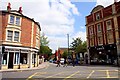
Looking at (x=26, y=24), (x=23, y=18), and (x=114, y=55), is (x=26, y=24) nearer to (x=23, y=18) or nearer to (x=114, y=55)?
(x=23, y=18)

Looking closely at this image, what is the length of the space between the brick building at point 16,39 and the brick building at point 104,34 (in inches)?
568

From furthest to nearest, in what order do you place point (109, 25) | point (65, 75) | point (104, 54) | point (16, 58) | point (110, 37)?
point (109, 25) < point (104, 54) < point (110, 37) < point (16, 58) < point (65, 75)

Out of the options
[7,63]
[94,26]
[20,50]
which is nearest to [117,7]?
[94,26]

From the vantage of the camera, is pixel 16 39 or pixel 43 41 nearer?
pixel 16 39

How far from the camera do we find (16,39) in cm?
2714

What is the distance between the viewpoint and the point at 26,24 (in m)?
29.0

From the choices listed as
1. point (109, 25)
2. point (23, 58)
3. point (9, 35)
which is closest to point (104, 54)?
point (109, 25)

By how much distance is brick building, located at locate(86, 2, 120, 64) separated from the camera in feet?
106

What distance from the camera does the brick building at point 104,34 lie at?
3241 cm

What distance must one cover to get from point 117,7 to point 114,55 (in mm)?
9265

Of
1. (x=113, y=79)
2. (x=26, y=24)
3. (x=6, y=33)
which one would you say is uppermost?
(x=26, y=24)

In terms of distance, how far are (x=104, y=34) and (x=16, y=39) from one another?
1819 cm

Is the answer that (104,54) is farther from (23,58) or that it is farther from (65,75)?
(65,75)

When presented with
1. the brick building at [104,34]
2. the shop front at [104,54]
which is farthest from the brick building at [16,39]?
the brick building at [104,34]
